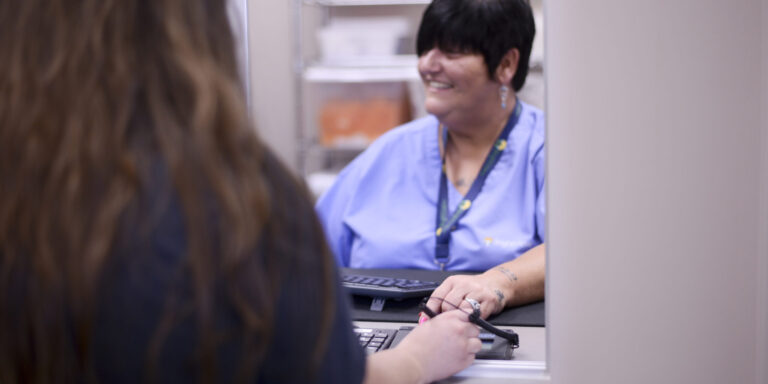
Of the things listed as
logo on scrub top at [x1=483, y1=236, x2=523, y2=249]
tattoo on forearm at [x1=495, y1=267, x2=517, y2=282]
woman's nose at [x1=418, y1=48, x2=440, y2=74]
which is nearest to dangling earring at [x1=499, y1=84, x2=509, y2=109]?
woman's nose at [x1=418, y1=48, x2=440, y2=74]

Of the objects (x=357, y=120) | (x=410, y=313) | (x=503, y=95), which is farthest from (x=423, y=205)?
(x=357, y=120)

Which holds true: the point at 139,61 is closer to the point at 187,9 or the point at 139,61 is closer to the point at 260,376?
the point at 187,9

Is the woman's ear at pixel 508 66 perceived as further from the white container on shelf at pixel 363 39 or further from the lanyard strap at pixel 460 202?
the white container on shelf at pixel 363 39

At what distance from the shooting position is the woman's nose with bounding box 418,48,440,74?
1.92 m

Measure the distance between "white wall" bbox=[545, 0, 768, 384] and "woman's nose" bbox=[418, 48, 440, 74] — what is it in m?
1.04

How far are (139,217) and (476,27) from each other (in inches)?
59.0

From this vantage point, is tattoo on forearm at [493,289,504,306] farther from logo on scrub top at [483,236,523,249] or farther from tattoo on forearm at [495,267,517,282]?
logo on scrub top at [483,236,523,249]

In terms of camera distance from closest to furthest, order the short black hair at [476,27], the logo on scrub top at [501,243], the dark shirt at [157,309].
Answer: the dark shirt at [157,309] < the logo on scrub top at [501,243] < the short black hair at [476,27]

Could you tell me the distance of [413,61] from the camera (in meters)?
3.19

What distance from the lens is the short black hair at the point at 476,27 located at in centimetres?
188

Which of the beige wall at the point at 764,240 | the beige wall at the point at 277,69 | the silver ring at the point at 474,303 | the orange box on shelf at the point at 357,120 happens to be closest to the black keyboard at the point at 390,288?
the silver ring at the point at 474,303

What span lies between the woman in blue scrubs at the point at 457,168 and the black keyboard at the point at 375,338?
62cm

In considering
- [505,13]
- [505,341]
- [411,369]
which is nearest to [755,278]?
A: [505,341]

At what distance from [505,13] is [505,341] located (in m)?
1.12
